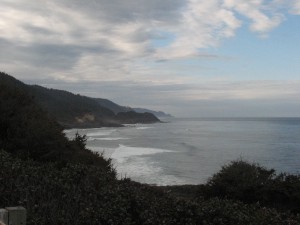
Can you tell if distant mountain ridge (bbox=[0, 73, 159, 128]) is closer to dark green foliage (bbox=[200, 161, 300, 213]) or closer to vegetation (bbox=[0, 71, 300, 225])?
dark green foliage (bbox=[200, 161, 300, 213])

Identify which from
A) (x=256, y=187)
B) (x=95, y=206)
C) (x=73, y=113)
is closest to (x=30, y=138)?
(x=95, y=206)

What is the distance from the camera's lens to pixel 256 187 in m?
13.2

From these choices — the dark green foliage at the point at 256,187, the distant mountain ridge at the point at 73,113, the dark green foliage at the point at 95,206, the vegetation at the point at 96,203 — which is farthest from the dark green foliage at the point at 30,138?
the distant mountain ridge at the point at 73,113

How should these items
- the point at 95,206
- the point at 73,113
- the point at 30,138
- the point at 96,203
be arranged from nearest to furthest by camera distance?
the point at 95,206 → the point at 96,203 → the point at 30,138 → the point at 73,113

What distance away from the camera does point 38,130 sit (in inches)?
498

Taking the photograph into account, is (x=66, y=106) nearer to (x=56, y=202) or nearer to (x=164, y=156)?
(x=164, y=156)

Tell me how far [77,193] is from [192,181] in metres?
17.1

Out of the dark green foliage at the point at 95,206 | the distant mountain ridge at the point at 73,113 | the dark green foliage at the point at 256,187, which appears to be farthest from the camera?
the distant mountain ridge at the point at 73,113

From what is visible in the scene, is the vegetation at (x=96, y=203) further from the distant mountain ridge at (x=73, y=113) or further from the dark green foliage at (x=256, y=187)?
the distant mountain ridge at (x=73, y=113)

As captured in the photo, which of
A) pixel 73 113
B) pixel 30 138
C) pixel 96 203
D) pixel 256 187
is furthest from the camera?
pixel 73 113

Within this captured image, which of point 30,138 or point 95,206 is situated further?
point 30,138

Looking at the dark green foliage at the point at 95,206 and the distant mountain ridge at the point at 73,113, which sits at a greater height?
the distant mountain ridge at the point at 73,113

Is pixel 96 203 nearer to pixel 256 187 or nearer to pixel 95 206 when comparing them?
pixel 95 206

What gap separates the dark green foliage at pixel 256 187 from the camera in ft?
41.8
